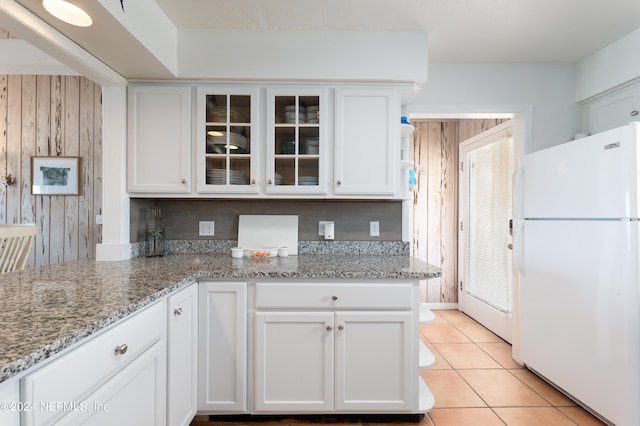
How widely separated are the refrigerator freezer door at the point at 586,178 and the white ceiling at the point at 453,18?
76cm

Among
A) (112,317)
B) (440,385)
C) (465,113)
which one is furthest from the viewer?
(465,113)

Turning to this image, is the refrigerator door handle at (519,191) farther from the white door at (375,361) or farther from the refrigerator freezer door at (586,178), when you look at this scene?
the white door at (375,361)

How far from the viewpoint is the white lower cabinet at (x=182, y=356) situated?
1.50 m

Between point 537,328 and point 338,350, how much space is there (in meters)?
1.51

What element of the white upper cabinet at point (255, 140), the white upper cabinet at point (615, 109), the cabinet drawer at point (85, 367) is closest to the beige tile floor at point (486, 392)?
the cabinet drawer at point (85, 367)

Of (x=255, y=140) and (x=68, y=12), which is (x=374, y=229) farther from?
(x=68, y=12)

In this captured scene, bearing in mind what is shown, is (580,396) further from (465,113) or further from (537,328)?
(465,113)

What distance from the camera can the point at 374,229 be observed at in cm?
251

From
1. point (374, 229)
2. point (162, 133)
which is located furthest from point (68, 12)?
point (374, 229)

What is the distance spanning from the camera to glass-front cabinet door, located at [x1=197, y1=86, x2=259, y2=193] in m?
2.19

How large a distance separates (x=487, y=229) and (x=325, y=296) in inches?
95.8

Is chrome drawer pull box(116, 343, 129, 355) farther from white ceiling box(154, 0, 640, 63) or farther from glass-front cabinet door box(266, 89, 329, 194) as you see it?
white ceiling box(154, 0, 640, 63)

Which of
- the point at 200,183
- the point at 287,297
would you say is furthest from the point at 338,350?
the point at 200,183

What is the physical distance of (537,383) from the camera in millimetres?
2338
